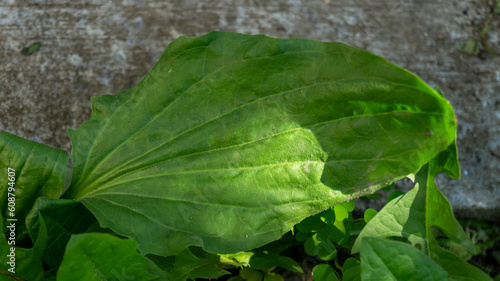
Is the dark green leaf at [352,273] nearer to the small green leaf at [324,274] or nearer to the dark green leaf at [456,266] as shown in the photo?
the small green leaf at [324,274]

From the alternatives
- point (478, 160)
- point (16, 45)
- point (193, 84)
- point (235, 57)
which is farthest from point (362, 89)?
point (16, 45)

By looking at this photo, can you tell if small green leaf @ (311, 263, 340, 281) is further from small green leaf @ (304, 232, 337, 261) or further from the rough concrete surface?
the rough concrete surface

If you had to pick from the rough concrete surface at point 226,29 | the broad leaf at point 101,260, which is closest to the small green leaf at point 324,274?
the broad leaf at point 101,260

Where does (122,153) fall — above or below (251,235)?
above

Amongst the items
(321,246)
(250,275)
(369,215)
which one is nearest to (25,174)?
(250,275)

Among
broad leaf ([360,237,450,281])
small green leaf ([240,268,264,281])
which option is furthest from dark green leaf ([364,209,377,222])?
small green leaf ([240,268,264,281])

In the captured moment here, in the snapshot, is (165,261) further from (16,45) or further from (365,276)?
(16,45)
